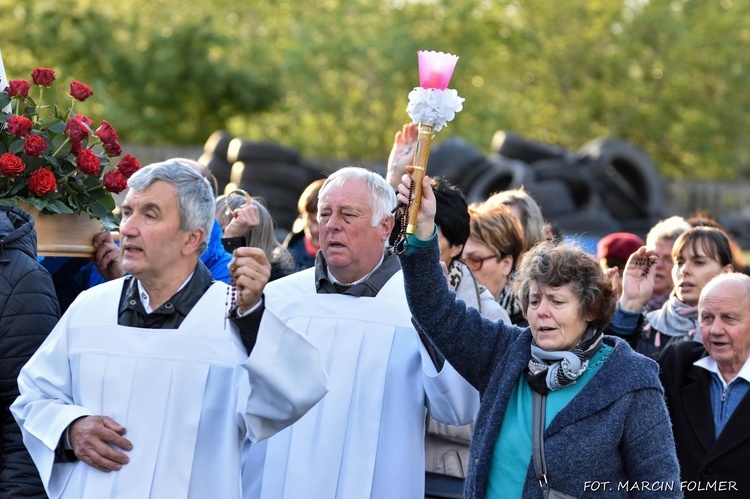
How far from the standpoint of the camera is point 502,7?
3603cm

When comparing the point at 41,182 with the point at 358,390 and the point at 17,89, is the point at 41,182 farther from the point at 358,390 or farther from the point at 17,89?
the point at 358,390

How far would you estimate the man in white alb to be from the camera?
4.59 m

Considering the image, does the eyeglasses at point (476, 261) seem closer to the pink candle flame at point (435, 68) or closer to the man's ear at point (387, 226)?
the man's ear at point (387, 226)

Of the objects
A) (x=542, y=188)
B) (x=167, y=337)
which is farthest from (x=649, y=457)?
(x=542, y=188)

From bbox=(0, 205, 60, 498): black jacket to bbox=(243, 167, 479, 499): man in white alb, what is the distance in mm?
897

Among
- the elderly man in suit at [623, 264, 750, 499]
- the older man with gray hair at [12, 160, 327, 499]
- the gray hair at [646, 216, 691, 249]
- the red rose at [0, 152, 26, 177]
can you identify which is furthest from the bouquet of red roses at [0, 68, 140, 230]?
the gray hair at [646, 216, 691, 249]

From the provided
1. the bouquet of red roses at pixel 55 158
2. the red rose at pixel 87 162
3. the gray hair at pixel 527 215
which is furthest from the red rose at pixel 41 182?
the gray hair at pixel 527 215

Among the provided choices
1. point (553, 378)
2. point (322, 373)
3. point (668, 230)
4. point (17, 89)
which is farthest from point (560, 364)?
point (668, 230)

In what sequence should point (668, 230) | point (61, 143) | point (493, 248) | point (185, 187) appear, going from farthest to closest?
point (668, 230), point (493, 248), point (61, 143), point (185, 187)

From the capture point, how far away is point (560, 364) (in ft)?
13.0

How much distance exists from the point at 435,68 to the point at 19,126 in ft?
6.42

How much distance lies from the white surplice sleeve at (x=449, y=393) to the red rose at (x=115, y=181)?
1.55m

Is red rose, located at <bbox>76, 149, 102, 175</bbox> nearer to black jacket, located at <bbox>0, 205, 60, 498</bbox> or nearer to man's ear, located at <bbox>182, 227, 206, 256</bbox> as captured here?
black jacket, located at <bbox>0, 205, 60, 498</bbox>

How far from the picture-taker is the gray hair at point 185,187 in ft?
13.5
